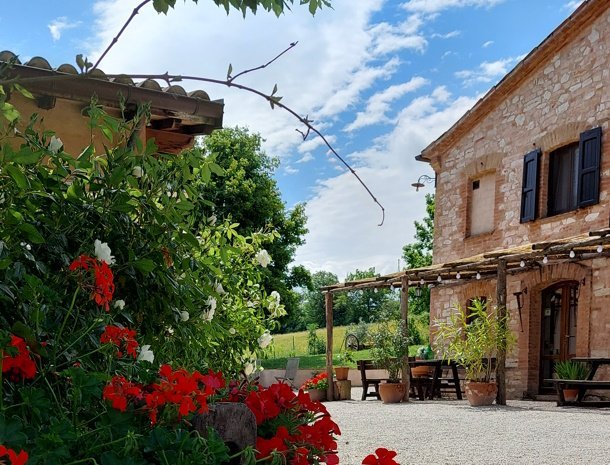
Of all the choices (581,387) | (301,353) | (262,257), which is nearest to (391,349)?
(581,387)

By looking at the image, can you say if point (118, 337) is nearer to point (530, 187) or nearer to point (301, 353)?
point (530, 187)

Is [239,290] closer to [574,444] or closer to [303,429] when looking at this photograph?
[303,429]

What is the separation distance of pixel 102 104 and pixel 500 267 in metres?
8.65

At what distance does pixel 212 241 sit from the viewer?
4.45 metres

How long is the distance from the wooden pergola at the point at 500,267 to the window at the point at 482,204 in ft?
3.53

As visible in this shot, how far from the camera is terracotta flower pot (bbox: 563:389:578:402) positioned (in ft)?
39.6

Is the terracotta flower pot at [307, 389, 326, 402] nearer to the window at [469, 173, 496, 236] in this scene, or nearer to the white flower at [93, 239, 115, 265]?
the window at [469, 173, 496, 236]

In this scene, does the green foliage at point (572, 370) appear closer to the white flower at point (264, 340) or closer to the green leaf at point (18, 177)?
the white flower at point (264, 340)

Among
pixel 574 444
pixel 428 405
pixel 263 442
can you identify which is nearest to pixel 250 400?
pixel 263 442

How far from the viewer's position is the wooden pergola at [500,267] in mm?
11117

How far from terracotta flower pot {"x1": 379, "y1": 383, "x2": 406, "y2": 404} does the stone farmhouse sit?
26.7 feet

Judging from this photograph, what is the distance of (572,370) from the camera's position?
1177 cm

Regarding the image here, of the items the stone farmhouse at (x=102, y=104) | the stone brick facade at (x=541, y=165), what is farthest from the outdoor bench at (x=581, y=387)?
the stone farmhouse at (x=102, y=104)

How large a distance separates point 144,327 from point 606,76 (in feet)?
37.3
